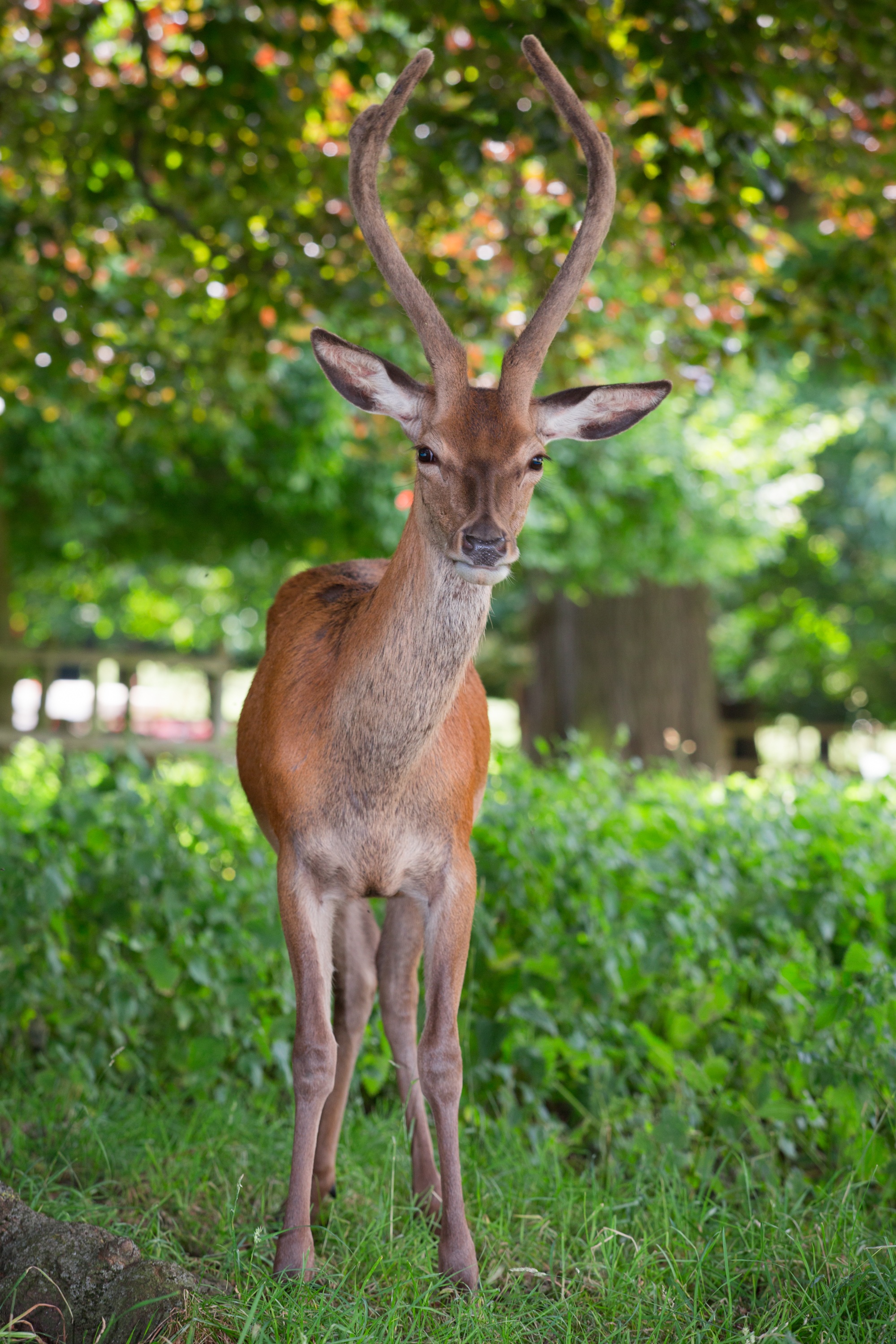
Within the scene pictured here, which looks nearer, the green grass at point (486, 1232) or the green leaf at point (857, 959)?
the green grass at point (486, 1232)

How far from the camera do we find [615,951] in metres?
4.55

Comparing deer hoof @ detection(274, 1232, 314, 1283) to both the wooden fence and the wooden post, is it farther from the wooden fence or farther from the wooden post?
the wooden post

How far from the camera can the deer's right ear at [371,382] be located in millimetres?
3068

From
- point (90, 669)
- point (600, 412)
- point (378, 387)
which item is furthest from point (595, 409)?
point (90, 669)

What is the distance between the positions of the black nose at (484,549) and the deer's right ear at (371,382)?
504 mm

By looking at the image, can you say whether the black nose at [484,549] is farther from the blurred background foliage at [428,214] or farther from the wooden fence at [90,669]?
the wooden fence at [90,669]

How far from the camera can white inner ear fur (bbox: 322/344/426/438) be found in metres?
3.08

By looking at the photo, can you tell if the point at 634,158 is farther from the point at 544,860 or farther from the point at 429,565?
the point at 429,565

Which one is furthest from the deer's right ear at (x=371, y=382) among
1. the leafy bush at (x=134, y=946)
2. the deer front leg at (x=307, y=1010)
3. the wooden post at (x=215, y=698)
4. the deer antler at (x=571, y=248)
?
the wooden post at (x=215, y=698)

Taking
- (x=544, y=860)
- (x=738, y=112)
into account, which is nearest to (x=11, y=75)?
(x=738, y=112)

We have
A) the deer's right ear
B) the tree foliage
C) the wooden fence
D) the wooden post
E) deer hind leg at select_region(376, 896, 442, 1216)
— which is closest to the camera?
the deer's right ear

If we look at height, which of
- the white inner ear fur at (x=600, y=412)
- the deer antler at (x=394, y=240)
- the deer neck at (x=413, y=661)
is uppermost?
the deer antler at (x=394, y=240)

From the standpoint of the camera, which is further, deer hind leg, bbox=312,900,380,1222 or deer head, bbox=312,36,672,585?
deer hind leg, bbox=312,900,380,1222

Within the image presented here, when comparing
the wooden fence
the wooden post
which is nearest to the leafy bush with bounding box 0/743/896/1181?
the wooden fence
